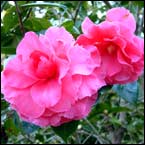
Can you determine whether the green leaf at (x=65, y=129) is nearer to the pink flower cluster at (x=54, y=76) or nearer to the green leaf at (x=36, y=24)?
the pink flower cluster at (x=54, y=76)

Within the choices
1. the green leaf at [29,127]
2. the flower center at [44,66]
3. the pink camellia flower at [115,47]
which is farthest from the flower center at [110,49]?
the green leaf at [29,127]

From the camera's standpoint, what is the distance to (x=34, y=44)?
0.74m

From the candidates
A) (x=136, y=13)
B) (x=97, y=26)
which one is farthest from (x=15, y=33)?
(x=136, y=13)

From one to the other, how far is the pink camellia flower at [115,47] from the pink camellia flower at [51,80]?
0.06m

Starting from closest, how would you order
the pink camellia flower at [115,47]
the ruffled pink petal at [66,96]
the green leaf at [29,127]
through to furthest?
the ruffled pink petal at [66,96] < the pink camellia flower at [115,47] < the green leaf at [29,127]

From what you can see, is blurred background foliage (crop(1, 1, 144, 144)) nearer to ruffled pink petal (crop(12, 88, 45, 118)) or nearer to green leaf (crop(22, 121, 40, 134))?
green leaf (crop(22, 121, 40, 134))

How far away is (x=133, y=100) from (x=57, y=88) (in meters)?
0.32

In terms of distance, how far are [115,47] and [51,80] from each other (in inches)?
6.5

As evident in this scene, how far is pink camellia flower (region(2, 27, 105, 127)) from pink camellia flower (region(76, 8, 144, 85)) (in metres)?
0.06

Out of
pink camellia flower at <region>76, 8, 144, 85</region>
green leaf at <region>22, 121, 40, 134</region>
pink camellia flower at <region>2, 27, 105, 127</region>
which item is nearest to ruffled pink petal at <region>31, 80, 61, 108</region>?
pink camellia flower at <region>2, 27, 105, 127</region>

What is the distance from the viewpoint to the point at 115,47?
809mm

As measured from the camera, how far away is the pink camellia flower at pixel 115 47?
31.2 inches

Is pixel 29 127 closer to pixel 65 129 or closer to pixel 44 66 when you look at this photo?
pixel 65 129

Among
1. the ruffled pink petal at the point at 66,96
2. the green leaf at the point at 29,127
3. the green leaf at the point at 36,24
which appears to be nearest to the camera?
the ruffled pink petal at the point at 66,96
